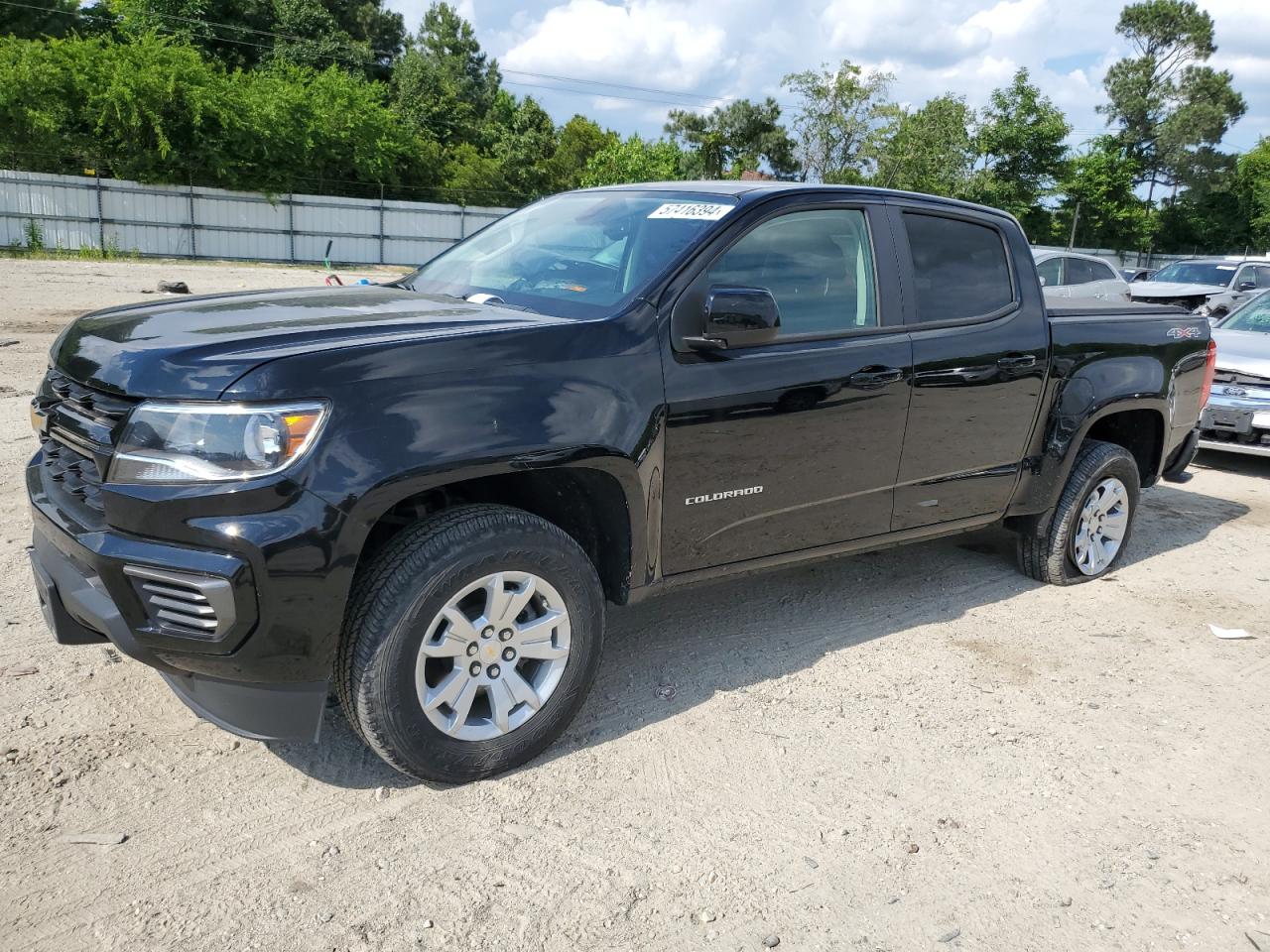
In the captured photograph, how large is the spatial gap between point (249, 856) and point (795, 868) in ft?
4.98

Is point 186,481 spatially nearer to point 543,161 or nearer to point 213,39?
point 543,161

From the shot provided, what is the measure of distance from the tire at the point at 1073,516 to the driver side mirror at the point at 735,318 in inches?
97.9

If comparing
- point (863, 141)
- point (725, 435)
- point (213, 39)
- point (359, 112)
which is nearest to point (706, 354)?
point (725, 435)

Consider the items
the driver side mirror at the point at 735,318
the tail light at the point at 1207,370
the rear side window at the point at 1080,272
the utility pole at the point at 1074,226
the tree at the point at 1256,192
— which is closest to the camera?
the driver side mirror at the point at 735,318

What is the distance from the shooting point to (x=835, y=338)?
393cm

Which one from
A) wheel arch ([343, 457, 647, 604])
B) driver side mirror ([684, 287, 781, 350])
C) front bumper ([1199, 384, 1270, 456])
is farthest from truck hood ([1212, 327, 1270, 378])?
wheel arch ([343, 457, 647, 604])

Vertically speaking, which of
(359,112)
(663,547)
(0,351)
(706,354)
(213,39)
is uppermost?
(213,39)

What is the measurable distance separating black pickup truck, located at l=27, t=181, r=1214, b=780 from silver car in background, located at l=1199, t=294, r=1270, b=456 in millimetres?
4412

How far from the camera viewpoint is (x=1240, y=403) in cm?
836

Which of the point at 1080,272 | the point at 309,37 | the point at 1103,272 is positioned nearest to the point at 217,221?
the point at 309,37

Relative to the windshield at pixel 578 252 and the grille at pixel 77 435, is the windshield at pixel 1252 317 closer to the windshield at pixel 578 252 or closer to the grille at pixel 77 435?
the windshield at pixel 578 252

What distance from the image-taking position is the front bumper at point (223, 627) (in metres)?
2.60

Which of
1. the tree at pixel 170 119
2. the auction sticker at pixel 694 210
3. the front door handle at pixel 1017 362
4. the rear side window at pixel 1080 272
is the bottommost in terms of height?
the front door handle at pixel 1017 362

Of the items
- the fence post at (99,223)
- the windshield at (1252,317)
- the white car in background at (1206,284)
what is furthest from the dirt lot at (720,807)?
the fence post at (99,223)
